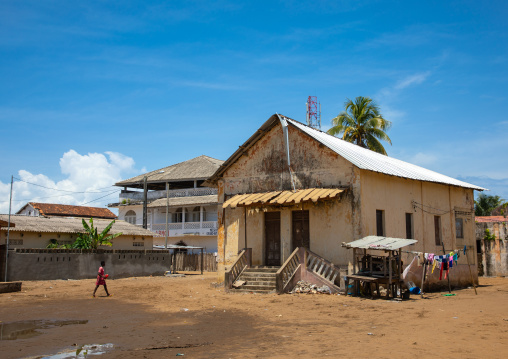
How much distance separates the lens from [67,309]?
14.5m

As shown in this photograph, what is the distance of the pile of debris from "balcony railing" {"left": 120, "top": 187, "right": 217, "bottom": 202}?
26.7 m

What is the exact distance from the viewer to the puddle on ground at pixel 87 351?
26.7 ft

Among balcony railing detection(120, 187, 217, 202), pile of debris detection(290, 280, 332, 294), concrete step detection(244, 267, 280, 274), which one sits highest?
balcony railing detection(120, 187, 217, 202)

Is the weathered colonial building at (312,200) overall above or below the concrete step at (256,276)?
above

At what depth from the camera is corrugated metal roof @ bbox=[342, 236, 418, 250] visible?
50.3 ft

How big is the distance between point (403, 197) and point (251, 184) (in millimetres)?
6724

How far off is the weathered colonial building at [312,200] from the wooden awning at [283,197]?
0.13 ft

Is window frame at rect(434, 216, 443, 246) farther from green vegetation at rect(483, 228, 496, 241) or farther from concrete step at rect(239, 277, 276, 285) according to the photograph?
concrete step at rect(239, 277, 276, 285)

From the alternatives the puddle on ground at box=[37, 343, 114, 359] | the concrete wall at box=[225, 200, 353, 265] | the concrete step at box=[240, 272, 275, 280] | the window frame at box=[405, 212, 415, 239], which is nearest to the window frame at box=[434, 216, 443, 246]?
the window frame at box=[405, 212, 415, 239]

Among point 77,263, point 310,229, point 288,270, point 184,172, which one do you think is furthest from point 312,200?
point 184,172

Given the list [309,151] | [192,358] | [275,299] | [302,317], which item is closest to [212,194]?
[309,151]

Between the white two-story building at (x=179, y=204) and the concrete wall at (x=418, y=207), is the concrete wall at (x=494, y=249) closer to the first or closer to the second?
the concrete wall at (x=418, y=207)

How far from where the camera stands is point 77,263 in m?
26.2

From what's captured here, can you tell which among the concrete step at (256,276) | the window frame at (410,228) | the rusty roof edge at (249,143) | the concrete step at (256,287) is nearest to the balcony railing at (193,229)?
the rusty roof edge at (249,143)
